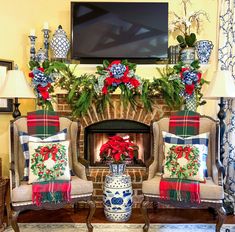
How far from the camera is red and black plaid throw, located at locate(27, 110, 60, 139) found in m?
2.67

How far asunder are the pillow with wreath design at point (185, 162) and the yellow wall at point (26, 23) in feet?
4.10

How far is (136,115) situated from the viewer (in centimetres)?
341

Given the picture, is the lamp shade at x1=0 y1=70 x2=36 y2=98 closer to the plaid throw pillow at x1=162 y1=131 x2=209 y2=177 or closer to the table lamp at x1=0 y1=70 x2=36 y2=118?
the table lamp at x1=0 y1=70 x2=36 y2=118

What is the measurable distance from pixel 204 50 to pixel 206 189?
176 centimetres

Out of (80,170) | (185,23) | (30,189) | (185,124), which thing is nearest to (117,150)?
(80,170)

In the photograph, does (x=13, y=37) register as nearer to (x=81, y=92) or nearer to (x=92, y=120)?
(x=81, y=92)

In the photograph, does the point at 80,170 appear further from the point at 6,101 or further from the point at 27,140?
the point at 6,101

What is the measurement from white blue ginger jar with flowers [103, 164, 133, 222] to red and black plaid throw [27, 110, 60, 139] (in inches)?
27.1

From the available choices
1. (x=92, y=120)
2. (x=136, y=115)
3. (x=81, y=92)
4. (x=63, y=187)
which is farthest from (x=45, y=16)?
(x=63, y=187)

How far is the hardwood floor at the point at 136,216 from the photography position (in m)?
2.80

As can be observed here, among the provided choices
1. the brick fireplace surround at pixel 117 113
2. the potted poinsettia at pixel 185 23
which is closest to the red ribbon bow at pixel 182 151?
the brick fireplace surround at pixel 117 113

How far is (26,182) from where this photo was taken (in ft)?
7.98

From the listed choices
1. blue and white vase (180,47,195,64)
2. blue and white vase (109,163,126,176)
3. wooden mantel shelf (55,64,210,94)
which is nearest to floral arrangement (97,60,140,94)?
wooden mantel shelf (55,64,210,94)

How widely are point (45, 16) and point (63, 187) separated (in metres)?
2.33
